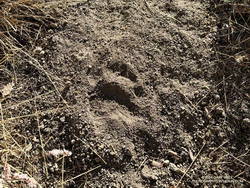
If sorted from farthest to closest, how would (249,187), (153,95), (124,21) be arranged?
(124,21) → (153,95) → (249,187)

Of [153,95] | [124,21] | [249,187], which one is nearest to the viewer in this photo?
[249,187]

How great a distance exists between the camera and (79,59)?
217cm

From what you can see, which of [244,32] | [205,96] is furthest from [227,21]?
[205,96]

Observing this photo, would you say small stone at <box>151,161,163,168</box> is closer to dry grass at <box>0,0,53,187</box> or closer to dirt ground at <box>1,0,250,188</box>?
dirt ground at <box>1,0,250,188</box>

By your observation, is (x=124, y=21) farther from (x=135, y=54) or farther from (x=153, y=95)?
(x=153, y=95)

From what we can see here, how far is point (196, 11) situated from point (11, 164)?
4.15 ft

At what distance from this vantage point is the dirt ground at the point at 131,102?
1984 mm

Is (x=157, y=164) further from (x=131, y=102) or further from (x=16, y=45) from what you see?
(x=16, y=45)

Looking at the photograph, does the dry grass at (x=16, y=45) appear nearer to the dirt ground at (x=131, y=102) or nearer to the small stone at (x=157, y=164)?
the dirt ground at (x=131, y=102)

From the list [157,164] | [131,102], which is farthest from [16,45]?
[157,164]

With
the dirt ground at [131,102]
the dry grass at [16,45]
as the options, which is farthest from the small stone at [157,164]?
the dry grass at [16,45]

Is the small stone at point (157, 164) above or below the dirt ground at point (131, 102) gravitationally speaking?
below

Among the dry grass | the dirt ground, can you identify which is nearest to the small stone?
the dirt ground

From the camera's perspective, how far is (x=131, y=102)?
2.07m
